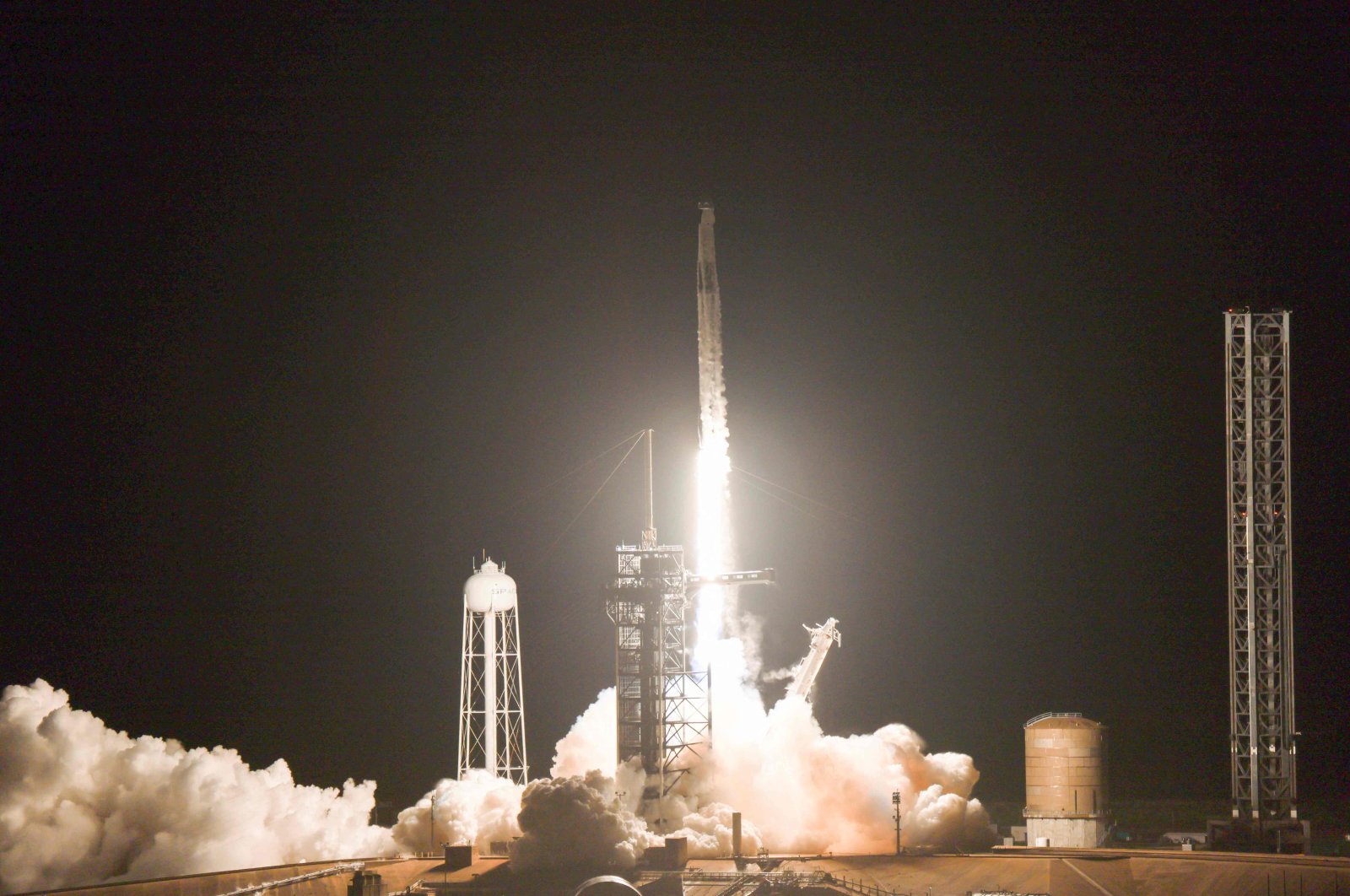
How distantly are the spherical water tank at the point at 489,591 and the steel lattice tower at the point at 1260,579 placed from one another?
22.1 meters

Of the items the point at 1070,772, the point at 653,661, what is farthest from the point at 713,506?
the point at 1070,772

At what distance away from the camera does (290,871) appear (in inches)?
1705

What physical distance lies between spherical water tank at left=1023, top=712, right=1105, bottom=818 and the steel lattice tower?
4531mm

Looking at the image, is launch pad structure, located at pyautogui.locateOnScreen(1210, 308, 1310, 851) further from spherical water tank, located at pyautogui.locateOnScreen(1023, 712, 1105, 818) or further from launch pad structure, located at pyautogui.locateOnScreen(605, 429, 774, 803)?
launch pad structure, located at pyautogui.locateOnScreen(605, 429, 774, 803)

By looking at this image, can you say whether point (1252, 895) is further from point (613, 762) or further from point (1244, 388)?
point (613, 762)

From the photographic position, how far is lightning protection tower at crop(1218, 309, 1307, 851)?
165 feet

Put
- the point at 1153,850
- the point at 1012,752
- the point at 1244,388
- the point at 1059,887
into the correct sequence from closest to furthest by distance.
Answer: the point at 1059,887 → the point at 1153,850 → the point at 1244,388 → the point at 1012,752

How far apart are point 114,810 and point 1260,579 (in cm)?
3470

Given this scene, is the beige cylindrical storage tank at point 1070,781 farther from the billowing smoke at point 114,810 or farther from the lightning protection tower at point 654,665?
the billowing smoke at point 114,810

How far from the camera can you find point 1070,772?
54.3m

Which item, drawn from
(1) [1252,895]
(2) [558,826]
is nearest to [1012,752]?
(1) [1252,895]

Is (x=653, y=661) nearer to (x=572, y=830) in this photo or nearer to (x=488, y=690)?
(x=572, y=830)

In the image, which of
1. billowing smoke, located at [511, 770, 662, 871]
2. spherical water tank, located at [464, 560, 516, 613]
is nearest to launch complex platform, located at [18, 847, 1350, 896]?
billowing smoke, located at [511, 770, 662, 871]

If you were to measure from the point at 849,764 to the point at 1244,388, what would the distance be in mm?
16799
